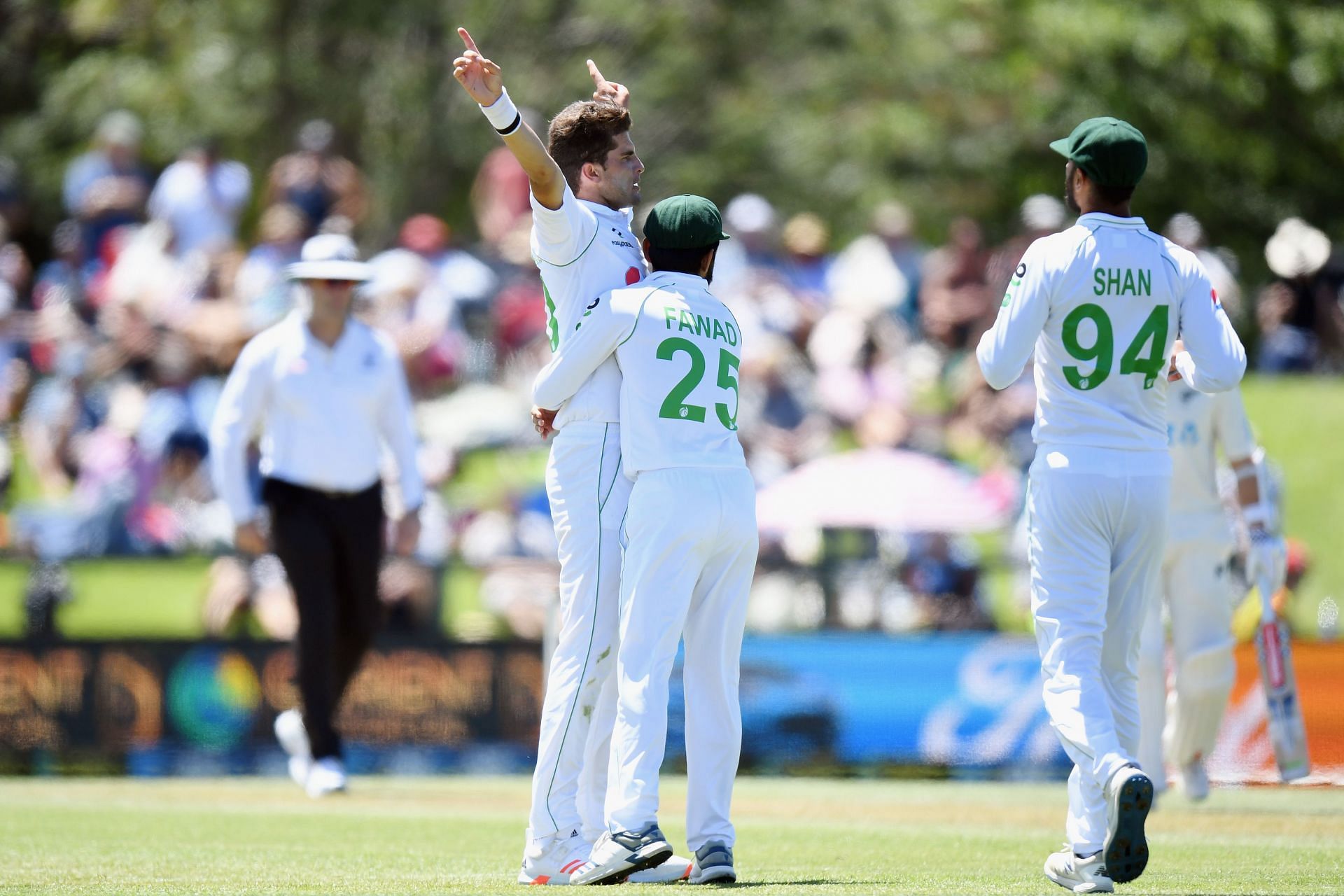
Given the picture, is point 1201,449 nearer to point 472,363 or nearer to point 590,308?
point 590,308

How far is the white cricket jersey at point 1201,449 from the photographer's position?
33.8 feet

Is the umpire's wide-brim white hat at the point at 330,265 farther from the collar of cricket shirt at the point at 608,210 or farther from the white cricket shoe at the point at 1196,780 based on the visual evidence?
the white cricket shoe at the point at 1196,780

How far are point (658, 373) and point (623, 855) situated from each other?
61.6 inches

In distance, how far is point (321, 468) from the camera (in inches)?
429

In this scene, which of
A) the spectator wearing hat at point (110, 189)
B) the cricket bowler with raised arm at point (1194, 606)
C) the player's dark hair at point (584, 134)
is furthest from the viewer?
the spectator wearing hat at point (110, 189)

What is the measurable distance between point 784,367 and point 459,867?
9999 mm

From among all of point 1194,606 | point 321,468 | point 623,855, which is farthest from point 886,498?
point 623,855

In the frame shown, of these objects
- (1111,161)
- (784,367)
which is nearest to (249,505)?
(1111,161)

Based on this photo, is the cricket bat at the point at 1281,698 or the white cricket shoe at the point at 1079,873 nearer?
the white cricket shoe at the point at 1079,873

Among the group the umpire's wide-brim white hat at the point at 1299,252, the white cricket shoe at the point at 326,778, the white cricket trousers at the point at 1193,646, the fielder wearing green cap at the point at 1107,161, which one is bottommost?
the white cricket shoe at the point at 326,778

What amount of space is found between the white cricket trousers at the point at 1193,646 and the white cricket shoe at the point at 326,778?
13.3ft

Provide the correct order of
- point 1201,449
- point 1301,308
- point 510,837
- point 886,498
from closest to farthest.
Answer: point 510,837
point 1201,449
point 886,498
point 1301,308

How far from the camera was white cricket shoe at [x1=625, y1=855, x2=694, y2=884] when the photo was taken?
7.02 m

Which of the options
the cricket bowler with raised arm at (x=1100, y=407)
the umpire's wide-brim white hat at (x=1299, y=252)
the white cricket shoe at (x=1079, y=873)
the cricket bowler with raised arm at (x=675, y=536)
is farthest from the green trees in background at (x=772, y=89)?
the white cricket shoe at (x=1079, y=873)
